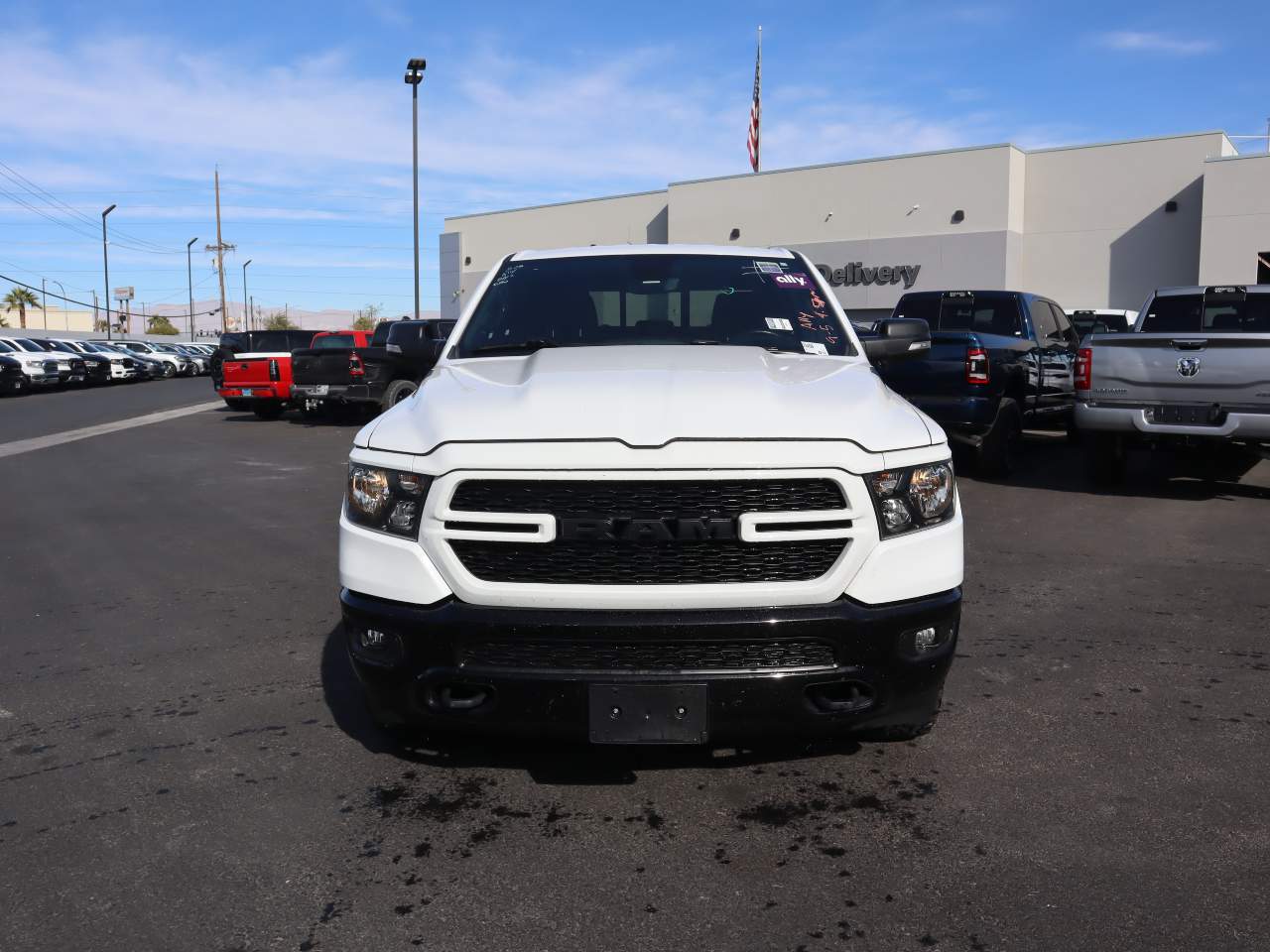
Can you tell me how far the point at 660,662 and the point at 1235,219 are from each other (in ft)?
108

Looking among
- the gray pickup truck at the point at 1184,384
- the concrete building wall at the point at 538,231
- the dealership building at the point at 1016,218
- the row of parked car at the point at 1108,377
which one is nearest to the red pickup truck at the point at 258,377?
the row of parked car at the point at 1108,377

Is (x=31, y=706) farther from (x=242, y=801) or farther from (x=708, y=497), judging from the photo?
(x=708, y=497)

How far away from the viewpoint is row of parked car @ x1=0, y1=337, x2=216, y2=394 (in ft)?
100

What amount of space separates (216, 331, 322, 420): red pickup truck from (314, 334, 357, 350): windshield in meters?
0.28

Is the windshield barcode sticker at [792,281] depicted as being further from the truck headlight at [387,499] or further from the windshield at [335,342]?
the windshield at [335,342]

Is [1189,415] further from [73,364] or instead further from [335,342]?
[73,364]

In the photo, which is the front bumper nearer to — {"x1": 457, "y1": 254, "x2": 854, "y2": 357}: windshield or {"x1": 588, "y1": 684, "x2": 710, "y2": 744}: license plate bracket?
{"x1": 457, "y1": 254, "x2": 854, "y2": 357}: windshield

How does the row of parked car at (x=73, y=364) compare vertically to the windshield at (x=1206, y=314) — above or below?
below

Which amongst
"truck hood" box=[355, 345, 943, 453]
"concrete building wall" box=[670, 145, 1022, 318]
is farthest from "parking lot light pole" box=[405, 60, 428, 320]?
"truck hood" box=[355, 345, 943, 453]

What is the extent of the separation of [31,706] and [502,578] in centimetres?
256

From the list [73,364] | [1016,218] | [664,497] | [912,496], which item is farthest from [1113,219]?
[664,497]

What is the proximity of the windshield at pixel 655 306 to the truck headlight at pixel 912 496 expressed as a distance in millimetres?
1301

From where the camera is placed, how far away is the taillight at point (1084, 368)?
9.81 m

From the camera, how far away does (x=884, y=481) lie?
3.27 metres
